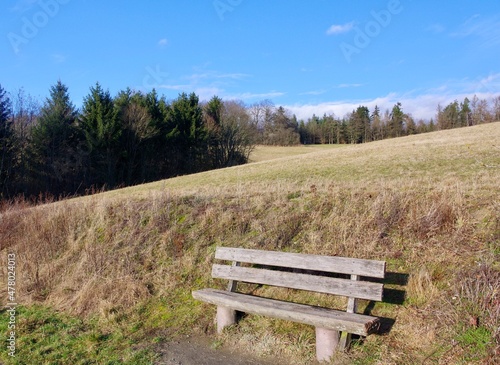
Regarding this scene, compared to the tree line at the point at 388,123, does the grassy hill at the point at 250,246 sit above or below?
below

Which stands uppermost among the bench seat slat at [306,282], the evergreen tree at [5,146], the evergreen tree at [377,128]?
the evergreen tree at [377,128]

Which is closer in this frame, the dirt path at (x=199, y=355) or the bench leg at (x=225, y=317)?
the dirt path at (x=199, y=355)

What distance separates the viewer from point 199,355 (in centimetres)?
442

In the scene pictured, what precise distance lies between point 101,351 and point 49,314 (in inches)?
72.0

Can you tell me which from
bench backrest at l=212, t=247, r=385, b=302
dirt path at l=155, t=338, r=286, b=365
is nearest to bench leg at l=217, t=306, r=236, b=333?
dirt path at l=155, t=338, r=286, b=365

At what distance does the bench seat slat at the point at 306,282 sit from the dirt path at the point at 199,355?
3.10 ft

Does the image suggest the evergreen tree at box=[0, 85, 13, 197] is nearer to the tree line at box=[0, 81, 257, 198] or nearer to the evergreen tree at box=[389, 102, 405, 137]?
the tree line at box=[0, 81, 257, 198]

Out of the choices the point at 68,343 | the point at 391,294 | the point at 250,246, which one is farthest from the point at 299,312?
the point at 68,343

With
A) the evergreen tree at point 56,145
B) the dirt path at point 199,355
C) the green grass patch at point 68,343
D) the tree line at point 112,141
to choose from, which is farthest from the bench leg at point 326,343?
the evergreen tree at point 56,145

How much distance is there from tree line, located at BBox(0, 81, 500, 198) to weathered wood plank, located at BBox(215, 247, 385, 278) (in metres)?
21.2

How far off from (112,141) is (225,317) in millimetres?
32012

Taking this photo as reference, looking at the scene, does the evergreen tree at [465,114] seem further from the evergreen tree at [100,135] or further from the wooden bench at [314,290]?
the wooden bench at [314,290]

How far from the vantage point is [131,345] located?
15.7ft

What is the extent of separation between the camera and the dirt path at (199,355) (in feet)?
13.8
